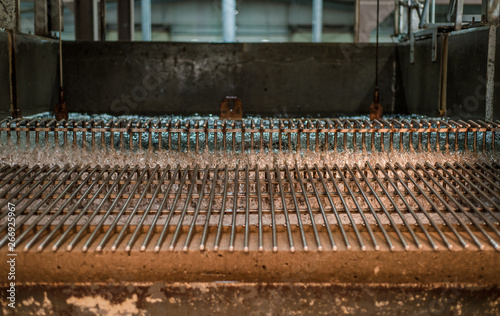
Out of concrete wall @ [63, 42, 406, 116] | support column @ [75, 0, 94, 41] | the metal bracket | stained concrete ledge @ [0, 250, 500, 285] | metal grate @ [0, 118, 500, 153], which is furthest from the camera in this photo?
support column @ [75, 0, 94, 41]

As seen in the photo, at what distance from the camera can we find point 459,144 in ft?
9.71

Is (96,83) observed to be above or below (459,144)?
above

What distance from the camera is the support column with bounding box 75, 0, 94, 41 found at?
22.3 ft

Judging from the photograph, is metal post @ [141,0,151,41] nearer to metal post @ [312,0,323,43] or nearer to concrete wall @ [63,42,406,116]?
metal post @ [312,0,323,43]

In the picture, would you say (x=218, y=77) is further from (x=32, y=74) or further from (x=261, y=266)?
(x=261, y=266)

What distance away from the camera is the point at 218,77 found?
5230 mm

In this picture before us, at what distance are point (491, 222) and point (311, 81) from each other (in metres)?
3.73

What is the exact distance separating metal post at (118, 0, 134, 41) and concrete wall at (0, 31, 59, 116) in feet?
11.4

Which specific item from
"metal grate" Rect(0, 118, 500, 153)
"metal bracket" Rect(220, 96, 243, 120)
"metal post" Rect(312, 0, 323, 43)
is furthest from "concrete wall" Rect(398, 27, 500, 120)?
"metal post" Rect(312, 0, 323, 43)

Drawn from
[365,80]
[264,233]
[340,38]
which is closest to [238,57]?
[365,80]

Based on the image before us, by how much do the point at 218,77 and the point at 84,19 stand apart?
112 inches

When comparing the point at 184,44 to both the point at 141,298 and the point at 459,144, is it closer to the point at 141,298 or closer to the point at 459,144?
the point at 459,144

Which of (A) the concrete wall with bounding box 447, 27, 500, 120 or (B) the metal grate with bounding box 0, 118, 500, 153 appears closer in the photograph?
(B) the metal grate with bounding box 0, 118, 500, 153

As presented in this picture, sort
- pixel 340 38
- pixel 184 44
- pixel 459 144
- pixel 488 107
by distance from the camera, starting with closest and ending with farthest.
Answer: pixel 459 144
pixel 488 107
pixel 184 44
pixel 340 38
